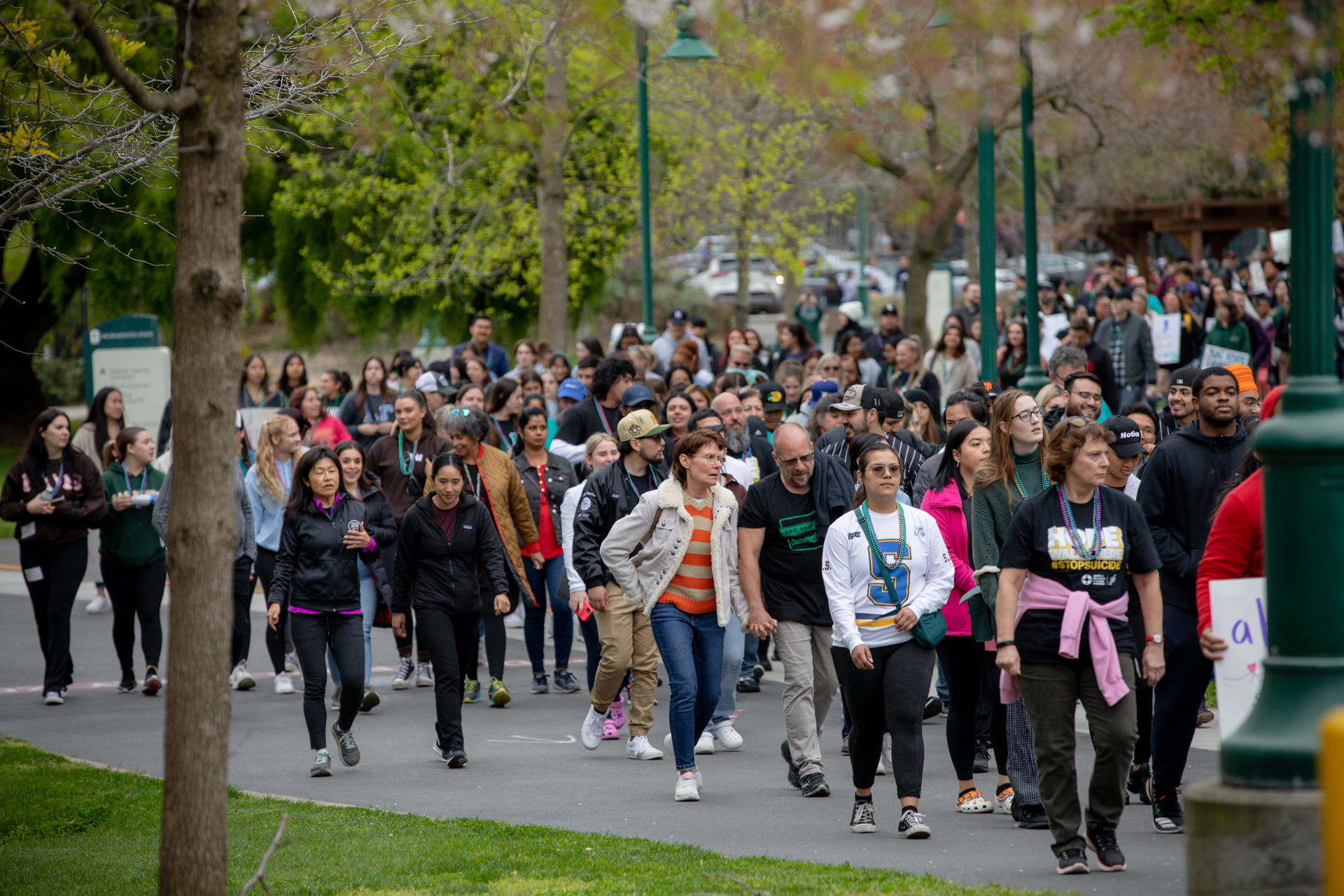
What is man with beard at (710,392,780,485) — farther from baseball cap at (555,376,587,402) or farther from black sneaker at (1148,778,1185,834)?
black sneaker at (1148,778,1185,834)

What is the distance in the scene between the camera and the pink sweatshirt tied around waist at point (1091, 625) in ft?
20.2

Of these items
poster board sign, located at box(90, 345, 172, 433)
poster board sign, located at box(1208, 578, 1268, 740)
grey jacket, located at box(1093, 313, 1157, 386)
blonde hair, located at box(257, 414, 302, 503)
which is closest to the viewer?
poster board sign, located at box(1208, 578, 1268, 740)

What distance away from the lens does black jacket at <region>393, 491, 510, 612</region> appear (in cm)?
905

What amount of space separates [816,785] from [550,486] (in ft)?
13.9

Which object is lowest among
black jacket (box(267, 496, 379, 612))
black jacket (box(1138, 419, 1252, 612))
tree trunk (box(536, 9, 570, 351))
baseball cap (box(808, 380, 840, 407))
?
black jacket (box(267, 496, 379, 612))

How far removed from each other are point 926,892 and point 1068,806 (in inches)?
34.0

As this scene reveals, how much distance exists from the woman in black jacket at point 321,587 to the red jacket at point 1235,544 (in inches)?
194

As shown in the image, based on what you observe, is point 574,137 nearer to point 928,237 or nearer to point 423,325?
point 423,325

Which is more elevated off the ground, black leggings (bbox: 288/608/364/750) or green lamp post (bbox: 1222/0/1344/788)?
green lamp post (bbox: 1222/0/1344/788)

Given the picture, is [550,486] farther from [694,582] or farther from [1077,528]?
[1077,528]

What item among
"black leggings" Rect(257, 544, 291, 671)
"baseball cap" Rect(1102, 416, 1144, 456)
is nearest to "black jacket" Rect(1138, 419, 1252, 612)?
"baseball cap" Rect(1102, 416, 1144, 456)

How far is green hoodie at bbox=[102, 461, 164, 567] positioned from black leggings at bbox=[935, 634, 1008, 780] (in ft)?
20.8

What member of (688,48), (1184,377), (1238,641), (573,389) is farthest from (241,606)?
(688,48)

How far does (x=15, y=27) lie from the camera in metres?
6.34
